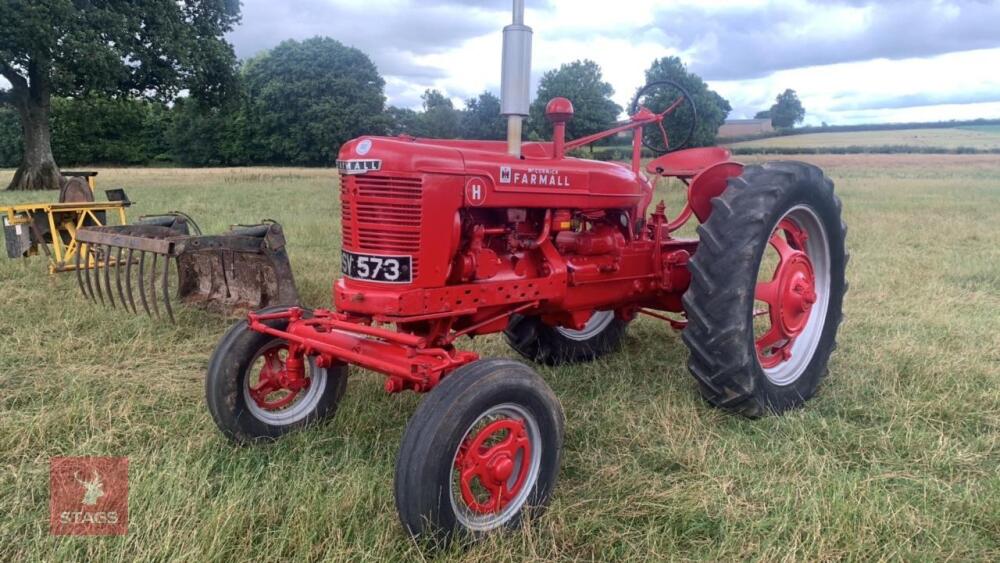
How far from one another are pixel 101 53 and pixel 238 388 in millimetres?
18396

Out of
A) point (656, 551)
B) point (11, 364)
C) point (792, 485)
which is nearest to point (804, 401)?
point (792, 485)

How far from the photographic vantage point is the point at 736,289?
125 inches

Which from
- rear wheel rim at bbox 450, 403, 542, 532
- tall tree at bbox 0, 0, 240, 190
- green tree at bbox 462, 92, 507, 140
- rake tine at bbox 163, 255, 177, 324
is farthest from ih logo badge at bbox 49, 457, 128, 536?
green tree at bbox 462, 92, 507, 140

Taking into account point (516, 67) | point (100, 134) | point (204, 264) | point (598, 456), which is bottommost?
point (598, 456)

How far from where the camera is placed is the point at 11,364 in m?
4.00

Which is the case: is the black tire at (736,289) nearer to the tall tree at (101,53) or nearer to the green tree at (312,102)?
the tall tree at (101,53)

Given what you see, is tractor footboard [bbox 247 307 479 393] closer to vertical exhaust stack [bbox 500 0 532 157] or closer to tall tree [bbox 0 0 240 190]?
vertical exhaust stack [bbox 500 0 532 157]

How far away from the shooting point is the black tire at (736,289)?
319cm

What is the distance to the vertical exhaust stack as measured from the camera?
8.84 feet

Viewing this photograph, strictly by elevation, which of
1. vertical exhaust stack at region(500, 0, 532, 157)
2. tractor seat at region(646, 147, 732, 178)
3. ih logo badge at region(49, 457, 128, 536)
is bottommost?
ih logo badge at region(49, 457, 128, 536)

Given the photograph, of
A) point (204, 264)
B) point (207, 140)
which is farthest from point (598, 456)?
point (207, 140)

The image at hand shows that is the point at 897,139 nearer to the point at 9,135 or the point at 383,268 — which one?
the point at 383,268

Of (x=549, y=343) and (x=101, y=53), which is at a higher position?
(x=101, y=53)

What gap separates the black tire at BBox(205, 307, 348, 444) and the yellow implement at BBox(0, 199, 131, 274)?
13.8ft
